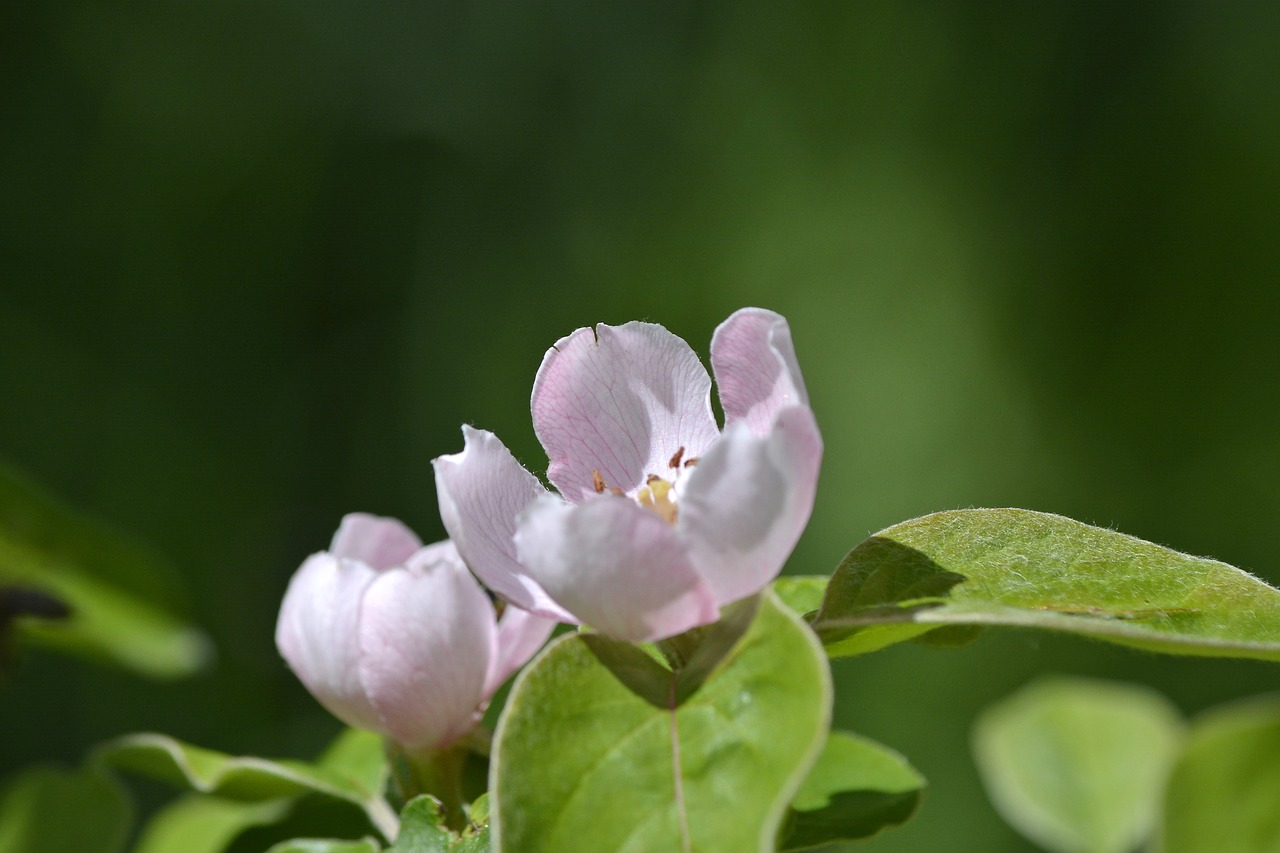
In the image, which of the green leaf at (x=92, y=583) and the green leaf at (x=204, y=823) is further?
the green leaf at (x=92, y=583)

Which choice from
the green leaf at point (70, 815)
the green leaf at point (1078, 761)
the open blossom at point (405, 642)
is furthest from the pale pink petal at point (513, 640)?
the green leaf at point (1078, 761)

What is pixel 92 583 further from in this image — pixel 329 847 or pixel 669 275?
pixel 669 275

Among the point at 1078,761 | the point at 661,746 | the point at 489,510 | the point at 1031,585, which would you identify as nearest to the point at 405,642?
the point at 489,510

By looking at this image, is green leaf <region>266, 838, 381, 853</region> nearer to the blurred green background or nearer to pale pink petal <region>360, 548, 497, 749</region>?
pale pink petal <region>360, 548, 497, 749</region>

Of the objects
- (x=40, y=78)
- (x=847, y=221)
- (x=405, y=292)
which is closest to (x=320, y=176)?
(x=405, y=292)

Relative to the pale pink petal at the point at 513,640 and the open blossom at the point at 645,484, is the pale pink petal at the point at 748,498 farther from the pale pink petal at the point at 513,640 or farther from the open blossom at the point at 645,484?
the pale pink petal at the point at 513,640

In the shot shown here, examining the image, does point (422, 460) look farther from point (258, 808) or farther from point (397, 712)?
point (397, 712)

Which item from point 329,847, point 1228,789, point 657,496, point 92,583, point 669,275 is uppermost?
point 669,275

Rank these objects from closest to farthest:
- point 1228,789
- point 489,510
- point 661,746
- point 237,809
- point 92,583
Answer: point 661,746 < point 489,510 < point 1228,789 < point 237,809 < point 92,583
